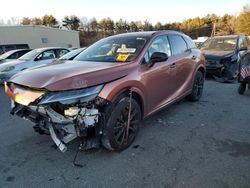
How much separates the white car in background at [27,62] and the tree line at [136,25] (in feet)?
103

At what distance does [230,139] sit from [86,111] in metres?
2.40

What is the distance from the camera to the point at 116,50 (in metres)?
4.25

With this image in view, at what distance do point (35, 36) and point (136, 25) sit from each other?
34.0m

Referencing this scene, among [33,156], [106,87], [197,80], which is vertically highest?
[106,87]

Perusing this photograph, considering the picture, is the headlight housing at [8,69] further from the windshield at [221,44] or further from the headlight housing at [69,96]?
the windshield at [221,44]

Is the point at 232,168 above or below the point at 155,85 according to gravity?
below

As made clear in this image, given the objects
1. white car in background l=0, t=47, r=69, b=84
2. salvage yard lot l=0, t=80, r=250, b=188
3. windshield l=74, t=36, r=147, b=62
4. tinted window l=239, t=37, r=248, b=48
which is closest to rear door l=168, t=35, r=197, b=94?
salvage yard lot l=0, t=80, r=250, b=188

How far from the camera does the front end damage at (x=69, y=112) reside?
2.91 meters

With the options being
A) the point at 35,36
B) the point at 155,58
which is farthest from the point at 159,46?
the point at 35,36

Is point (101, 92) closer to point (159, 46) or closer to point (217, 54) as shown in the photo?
point (159, 46)

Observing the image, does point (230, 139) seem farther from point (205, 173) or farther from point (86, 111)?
point (86, 111)

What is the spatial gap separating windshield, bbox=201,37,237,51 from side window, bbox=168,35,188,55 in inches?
201

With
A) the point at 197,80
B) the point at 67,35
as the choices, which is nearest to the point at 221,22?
the point at 67,35

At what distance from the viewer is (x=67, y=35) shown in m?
32.5
